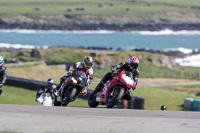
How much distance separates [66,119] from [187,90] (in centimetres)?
3735

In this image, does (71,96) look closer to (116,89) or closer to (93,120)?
(116,89)

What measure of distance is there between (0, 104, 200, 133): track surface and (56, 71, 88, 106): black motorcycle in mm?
3636

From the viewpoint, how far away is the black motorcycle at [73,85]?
1530cm

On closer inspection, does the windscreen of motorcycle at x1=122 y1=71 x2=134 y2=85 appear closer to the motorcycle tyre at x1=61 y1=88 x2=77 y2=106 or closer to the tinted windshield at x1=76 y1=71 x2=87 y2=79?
the tinted windshield at x1=76 y1=71 x2=87 y2=79

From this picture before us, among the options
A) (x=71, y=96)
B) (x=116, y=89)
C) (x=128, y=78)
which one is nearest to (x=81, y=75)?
(x=71, y=96)

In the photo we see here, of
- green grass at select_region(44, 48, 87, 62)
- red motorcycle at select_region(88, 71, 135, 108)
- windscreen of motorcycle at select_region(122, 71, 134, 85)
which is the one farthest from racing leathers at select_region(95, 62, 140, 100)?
green grass at select_region(44, 48, 87, 62)

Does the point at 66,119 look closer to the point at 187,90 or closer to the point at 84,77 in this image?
the point at 84,77

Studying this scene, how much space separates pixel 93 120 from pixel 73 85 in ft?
18.2

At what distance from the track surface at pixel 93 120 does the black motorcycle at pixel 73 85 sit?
11.9 feet

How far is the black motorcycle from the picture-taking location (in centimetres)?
1530

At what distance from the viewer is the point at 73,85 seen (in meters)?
15.4

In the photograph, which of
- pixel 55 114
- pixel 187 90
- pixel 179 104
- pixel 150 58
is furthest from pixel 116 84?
pixel 150 58

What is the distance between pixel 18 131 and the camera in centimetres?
855

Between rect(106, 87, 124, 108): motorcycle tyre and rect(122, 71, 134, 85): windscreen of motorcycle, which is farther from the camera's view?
rect(122, 71, 134, 85): windscreen of motorcycle
